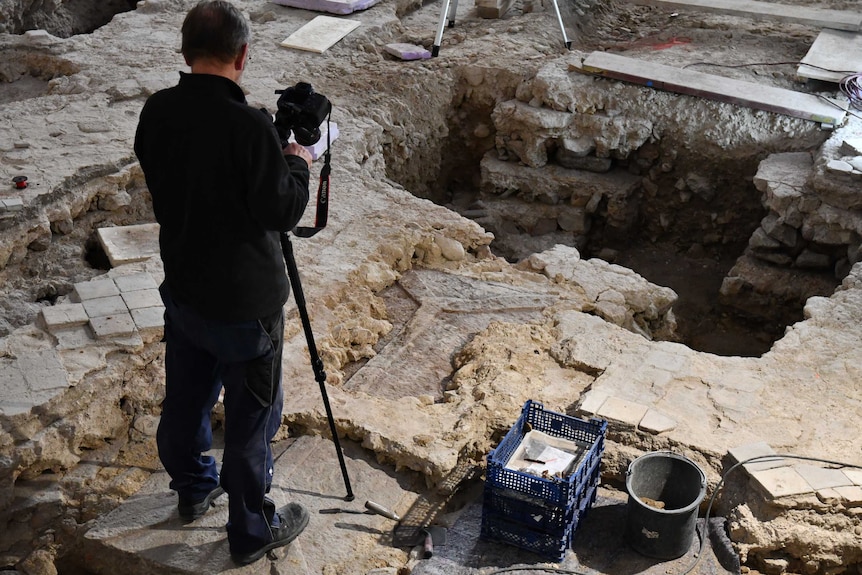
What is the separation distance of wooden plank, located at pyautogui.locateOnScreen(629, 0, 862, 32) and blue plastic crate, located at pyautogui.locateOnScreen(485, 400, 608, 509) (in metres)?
5.50

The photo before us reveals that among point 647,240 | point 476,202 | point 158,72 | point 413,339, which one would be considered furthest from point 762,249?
point 158,72

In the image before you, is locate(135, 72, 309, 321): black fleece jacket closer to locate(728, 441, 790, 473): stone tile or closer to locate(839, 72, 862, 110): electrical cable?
locate(728, 441, 790, 473): stone tile

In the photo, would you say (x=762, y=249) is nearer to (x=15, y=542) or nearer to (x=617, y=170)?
(x=617, y=170)

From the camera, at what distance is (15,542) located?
362cm

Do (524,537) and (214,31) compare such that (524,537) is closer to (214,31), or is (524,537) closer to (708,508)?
(708,508)

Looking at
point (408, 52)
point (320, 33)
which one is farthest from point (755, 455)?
point (320, 33)

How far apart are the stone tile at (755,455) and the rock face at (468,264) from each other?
57mm

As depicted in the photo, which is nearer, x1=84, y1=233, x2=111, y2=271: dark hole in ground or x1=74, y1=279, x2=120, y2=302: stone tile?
x1=74, y1=279, x2=120, y2=302: stone tile

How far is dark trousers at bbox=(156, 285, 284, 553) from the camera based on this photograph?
2996 millimetres

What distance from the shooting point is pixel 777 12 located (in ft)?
26.3

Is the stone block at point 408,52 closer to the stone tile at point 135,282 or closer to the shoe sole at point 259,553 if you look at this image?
the stone tile at point 135,282

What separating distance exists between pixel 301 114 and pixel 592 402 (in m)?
1.88

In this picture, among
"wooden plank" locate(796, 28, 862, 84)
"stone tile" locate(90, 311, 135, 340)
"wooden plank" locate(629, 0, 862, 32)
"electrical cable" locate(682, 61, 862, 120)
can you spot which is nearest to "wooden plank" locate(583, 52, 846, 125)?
"electrical cable" locate(682, 61, 862, 120)

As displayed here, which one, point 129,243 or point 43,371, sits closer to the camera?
point 43,371
